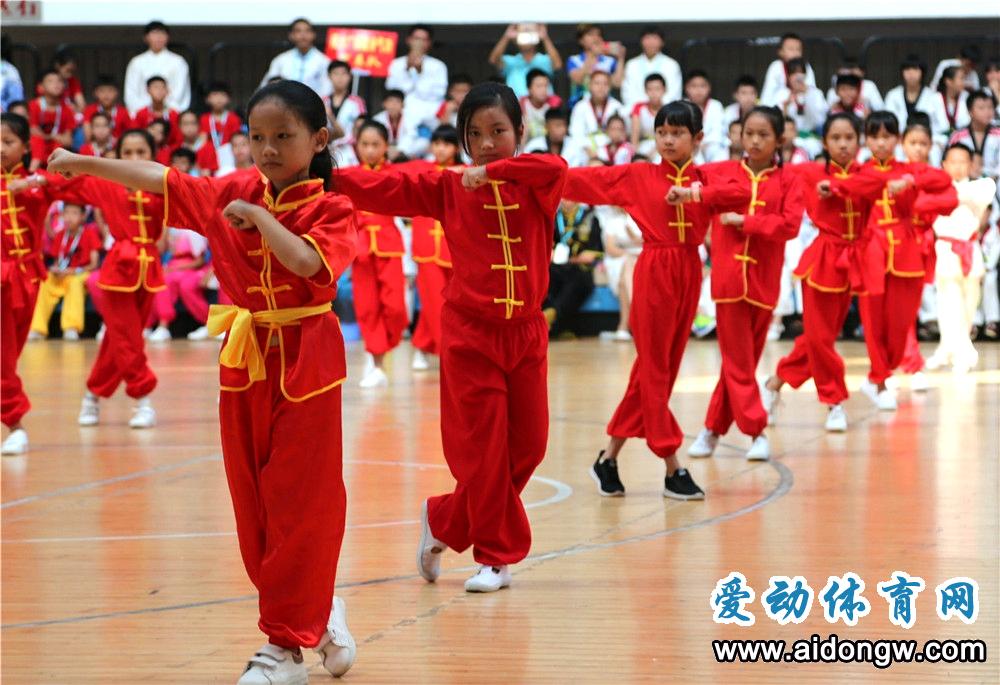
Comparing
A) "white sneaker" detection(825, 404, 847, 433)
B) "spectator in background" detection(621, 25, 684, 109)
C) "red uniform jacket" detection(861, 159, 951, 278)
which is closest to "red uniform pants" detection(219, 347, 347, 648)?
"white sneaker" detection(825, 404, 847, 433)

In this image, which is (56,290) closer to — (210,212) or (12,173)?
(12,173)

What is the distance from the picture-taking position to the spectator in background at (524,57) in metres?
14.2

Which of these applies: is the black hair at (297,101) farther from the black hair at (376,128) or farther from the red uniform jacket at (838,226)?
the black hair at (376,128)

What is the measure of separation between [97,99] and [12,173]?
7593 mm

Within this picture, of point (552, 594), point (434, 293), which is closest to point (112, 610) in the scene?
point (552, 594)

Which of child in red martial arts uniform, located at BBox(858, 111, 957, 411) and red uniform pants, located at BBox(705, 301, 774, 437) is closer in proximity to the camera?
red uniform pants, located at BBox(705, 301, 774, 437)

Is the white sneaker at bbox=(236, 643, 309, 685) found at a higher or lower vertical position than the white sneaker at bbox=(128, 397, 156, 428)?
higher

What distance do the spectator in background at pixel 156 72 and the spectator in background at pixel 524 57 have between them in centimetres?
298

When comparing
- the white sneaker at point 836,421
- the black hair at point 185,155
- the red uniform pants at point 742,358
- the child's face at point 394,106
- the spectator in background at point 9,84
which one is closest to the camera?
the red uniform pants at point 742,358

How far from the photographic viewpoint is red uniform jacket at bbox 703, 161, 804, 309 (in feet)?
21.6

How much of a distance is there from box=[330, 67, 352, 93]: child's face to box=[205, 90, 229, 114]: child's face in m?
1.11

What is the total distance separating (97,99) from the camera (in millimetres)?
14672

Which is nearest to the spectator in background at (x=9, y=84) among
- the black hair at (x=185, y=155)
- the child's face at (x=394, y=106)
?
the black hair at (x=185, y=155)

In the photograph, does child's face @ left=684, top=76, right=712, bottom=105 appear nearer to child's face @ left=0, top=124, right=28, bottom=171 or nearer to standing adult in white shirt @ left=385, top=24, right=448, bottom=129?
standing adult in white shirt @ left=385, top=24, right=448, bottom=129
